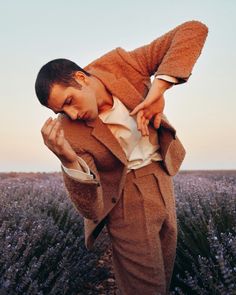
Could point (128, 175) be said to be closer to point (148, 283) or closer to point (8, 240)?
point (148, 283)

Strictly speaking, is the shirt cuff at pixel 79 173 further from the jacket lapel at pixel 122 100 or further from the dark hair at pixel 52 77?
the dark hair at pixel 52 77

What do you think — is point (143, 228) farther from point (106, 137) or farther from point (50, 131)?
point (50, 131)

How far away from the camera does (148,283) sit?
7.87 feet

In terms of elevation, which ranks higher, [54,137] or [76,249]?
[54,137]

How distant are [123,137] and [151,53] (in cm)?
43

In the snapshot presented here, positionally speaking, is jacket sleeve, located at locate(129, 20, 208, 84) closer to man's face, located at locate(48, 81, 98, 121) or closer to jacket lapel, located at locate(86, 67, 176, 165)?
jacket lapel, located at locate(86, 67, 176, 165)

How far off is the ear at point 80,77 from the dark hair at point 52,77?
2 cm

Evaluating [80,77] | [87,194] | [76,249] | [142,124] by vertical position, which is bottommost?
[76,249]

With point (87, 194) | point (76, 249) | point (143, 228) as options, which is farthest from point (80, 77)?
point (76, 249)

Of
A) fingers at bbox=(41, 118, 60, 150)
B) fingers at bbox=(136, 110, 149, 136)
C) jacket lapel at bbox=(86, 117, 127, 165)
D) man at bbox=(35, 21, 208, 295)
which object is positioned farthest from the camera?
jacket lapel at bbox=(86, 117, 127, 165)

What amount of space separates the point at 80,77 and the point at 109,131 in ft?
0.94

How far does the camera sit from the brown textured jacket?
223 cm

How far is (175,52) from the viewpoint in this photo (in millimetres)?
2264

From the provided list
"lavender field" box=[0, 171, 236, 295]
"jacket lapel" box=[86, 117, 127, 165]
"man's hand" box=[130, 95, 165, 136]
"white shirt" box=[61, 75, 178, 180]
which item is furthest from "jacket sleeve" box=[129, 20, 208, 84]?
"lavender field" box=[0, 171, 236, 295]
